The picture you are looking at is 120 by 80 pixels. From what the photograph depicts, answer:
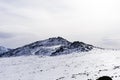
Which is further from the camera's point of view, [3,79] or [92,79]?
[3,79]

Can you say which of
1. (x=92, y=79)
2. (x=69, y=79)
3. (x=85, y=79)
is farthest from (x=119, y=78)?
(x=69, y=79)

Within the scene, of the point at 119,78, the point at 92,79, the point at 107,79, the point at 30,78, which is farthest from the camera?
the point at 30,78

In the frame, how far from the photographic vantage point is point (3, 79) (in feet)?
163

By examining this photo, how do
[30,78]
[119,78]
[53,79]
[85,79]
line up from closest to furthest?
1. [119,78]
2. [85,79]
3. [53,79]
4. [30,78]

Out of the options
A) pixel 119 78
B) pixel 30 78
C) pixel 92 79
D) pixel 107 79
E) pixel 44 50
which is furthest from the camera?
pixel 44 50

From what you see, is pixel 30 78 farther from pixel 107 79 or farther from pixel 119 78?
pixel 107 79

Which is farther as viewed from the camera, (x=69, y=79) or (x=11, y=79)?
(x=11, y=79)

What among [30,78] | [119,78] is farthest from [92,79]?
[30,78]

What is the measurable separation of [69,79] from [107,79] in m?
27.2

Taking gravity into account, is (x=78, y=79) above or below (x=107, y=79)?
below

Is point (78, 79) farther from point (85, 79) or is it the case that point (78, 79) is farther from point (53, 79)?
point (53, 79)

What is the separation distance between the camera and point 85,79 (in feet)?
117

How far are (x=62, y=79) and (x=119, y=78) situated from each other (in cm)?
1235

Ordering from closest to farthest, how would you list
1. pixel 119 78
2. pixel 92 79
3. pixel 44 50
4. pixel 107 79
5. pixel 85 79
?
pixel 107 79 < pixel 119 78 < pixel 92 79 < pixel 85 79 < pixel 44 50
